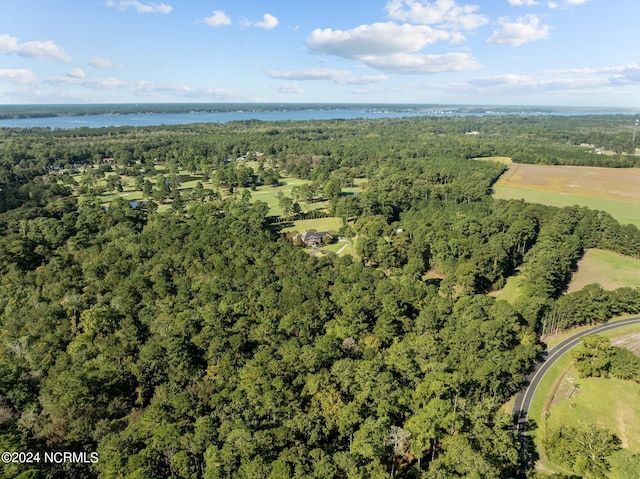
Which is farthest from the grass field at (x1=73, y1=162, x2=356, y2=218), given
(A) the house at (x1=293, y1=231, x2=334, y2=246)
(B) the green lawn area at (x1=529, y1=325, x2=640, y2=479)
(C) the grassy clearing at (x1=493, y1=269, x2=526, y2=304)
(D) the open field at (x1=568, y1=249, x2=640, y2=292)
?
(B) the green lawn area at (x1=529, y1=325, x2=640, y2=479)

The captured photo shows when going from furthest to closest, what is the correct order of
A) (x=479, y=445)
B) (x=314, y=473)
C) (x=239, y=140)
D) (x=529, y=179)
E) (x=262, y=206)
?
(x=239, y=140)
(x=529, y=179)
(x=262, y=206)
(x=479, y=445)
(x=314, y=473)

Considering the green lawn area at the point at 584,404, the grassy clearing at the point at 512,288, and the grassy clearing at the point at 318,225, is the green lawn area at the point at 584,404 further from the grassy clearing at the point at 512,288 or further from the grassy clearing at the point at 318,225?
the grassy clearing at the point at 318,225

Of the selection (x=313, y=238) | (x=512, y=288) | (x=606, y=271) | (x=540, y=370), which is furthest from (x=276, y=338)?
(x=606, y=271)

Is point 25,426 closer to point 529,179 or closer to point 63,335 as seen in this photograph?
point 63,335

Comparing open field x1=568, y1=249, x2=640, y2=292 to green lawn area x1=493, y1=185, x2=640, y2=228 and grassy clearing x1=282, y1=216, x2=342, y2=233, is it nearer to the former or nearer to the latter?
green lawn area x1=493, y1=185, x2=640, y2=228

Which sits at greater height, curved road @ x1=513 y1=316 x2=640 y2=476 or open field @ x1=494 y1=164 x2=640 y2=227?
open field @ x1=494 y1=164 x2=640 y2=227

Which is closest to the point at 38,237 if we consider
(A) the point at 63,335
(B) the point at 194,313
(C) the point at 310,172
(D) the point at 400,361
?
(A) the point at 63,335
